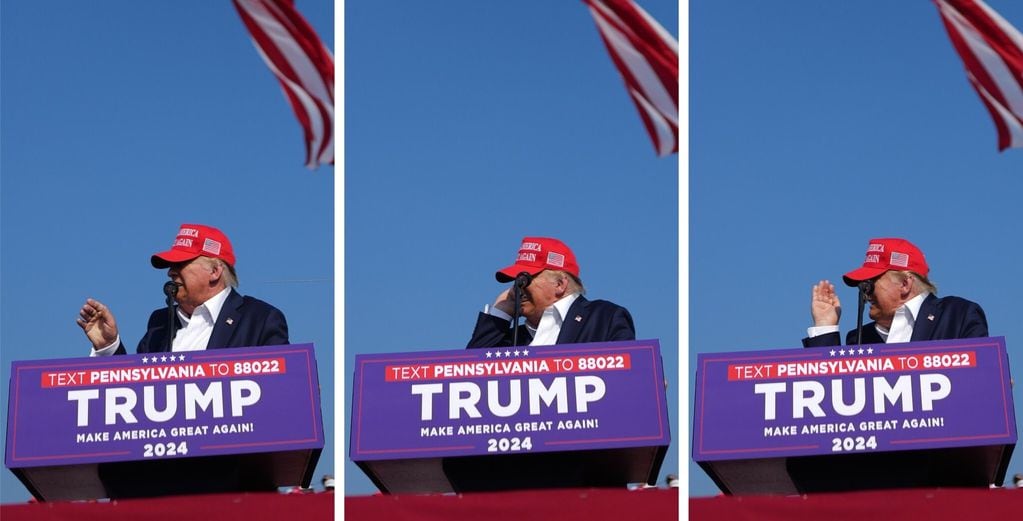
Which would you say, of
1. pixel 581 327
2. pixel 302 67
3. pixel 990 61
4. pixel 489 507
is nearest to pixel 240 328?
pixel 302 67

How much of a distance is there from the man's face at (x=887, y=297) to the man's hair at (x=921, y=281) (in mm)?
Answer: 11

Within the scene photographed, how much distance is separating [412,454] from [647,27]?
61.0 inches

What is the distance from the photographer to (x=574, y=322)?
6.12m

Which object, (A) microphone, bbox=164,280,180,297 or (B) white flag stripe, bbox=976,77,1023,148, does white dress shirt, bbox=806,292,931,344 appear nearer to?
(B) white flag stripe, bbox=976,77,1023,148

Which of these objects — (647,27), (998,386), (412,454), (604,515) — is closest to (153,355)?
(412,454)

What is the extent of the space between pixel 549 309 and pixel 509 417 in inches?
14.9

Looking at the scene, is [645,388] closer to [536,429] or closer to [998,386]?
[536,429]

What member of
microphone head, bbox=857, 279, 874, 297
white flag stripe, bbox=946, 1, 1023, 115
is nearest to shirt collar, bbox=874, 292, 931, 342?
microphone head, bbox=857, 279, 874, 297

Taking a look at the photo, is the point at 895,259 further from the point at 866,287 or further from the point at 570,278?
the point at 570,278

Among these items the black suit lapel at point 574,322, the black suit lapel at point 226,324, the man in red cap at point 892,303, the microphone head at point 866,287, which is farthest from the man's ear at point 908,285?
the black suit lapel at point 226,324

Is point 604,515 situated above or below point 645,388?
below

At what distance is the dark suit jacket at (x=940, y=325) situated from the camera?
5930mm

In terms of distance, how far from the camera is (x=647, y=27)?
6.19m

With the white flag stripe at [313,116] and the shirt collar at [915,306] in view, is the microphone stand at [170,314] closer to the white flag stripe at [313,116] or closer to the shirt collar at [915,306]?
the white flag stripe at [313,116]
